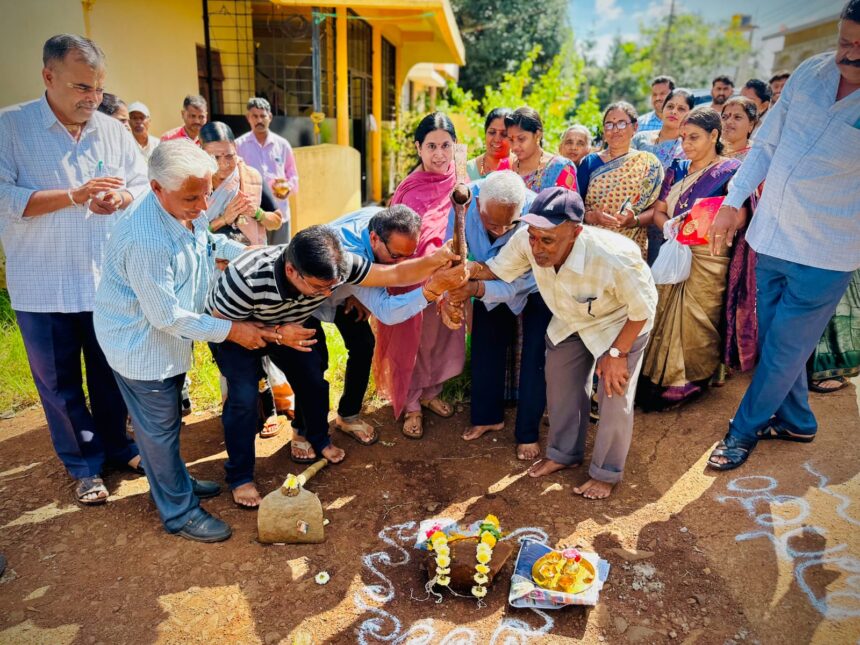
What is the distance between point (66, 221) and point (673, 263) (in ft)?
10.8

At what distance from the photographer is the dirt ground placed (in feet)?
7.58

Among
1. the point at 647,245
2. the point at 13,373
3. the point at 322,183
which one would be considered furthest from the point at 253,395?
the point at 322,183

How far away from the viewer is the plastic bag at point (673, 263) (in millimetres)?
3572

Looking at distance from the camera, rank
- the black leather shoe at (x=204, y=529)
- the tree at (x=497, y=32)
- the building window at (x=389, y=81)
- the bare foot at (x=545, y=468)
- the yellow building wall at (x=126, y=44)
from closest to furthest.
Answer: the black leather shoe at (x=204, y=529)
the bare foot at (x=545, y=468)
the yellow building wall at (x=126, y=44)
the building window at (x=389, y=81)
the tree at (x=497, y=32)

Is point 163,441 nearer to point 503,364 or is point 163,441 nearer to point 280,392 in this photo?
point 280,392

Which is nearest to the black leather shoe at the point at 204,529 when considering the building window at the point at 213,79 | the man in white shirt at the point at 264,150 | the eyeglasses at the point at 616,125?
the man in white shirt at the point at 264,150

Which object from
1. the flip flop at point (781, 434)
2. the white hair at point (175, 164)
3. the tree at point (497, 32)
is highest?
the tree at point (497, 32)

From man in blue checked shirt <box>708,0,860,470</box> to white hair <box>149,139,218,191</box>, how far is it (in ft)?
8.36

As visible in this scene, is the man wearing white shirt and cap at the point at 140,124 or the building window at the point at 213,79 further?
the building window at the point at 213,79

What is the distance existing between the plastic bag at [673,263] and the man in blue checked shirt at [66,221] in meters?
2.99

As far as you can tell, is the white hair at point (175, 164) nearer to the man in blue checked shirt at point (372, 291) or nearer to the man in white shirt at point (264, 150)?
the man in blue checked shirt at point (372, 291)

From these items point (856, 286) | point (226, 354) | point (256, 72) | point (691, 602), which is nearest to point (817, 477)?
point (691, 602)

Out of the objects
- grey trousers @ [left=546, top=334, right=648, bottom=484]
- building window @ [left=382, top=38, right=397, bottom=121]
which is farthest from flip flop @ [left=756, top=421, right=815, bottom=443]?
building window @ [left=382, top=38, right=397, bottom=121]

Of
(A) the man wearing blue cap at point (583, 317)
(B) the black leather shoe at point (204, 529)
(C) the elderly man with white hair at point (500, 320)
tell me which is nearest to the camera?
(A) the man wearing blue cap at point (583, 317)
